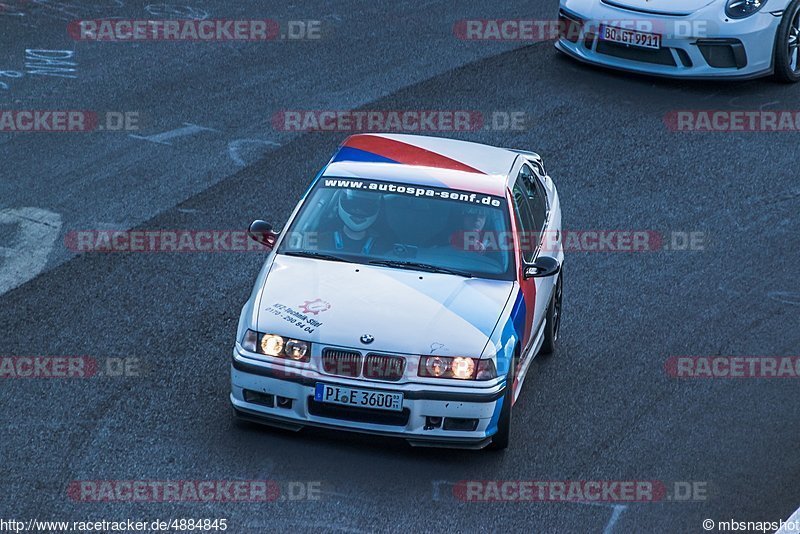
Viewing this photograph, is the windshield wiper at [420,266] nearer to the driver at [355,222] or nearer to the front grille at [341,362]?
the driver at [355,222]

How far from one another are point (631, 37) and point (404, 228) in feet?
21.9

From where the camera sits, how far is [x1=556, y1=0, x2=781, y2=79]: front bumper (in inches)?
567

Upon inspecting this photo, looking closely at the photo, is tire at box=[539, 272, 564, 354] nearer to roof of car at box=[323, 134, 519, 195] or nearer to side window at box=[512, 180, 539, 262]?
side window at box=[512, 180, 539, 262]

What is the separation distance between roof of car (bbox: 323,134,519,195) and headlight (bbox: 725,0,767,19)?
557cm

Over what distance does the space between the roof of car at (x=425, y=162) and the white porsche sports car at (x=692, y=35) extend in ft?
A: 16.6

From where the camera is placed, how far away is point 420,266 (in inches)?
334

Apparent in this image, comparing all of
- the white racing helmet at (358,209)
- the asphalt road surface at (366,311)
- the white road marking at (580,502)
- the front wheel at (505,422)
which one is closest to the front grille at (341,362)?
the asphalt road surface at (366,311)

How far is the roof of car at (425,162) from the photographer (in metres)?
9.04

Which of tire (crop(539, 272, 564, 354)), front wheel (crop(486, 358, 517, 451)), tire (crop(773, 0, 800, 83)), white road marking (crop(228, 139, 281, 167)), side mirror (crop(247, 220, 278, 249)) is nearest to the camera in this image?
front wheel (crop(486, 358, 517, 451))

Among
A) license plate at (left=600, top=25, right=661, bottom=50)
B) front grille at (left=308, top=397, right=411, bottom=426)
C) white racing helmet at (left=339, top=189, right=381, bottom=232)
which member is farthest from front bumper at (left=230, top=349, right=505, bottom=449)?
license plate at (left=600, top=25, right=661, bottom=50)

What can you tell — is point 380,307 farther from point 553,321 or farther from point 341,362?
point 553,321

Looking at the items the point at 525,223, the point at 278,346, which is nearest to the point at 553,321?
the point at 525,223

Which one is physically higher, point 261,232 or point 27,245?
point 261,232

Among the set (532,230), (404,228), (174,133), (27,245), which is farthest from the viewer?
(174,133)
